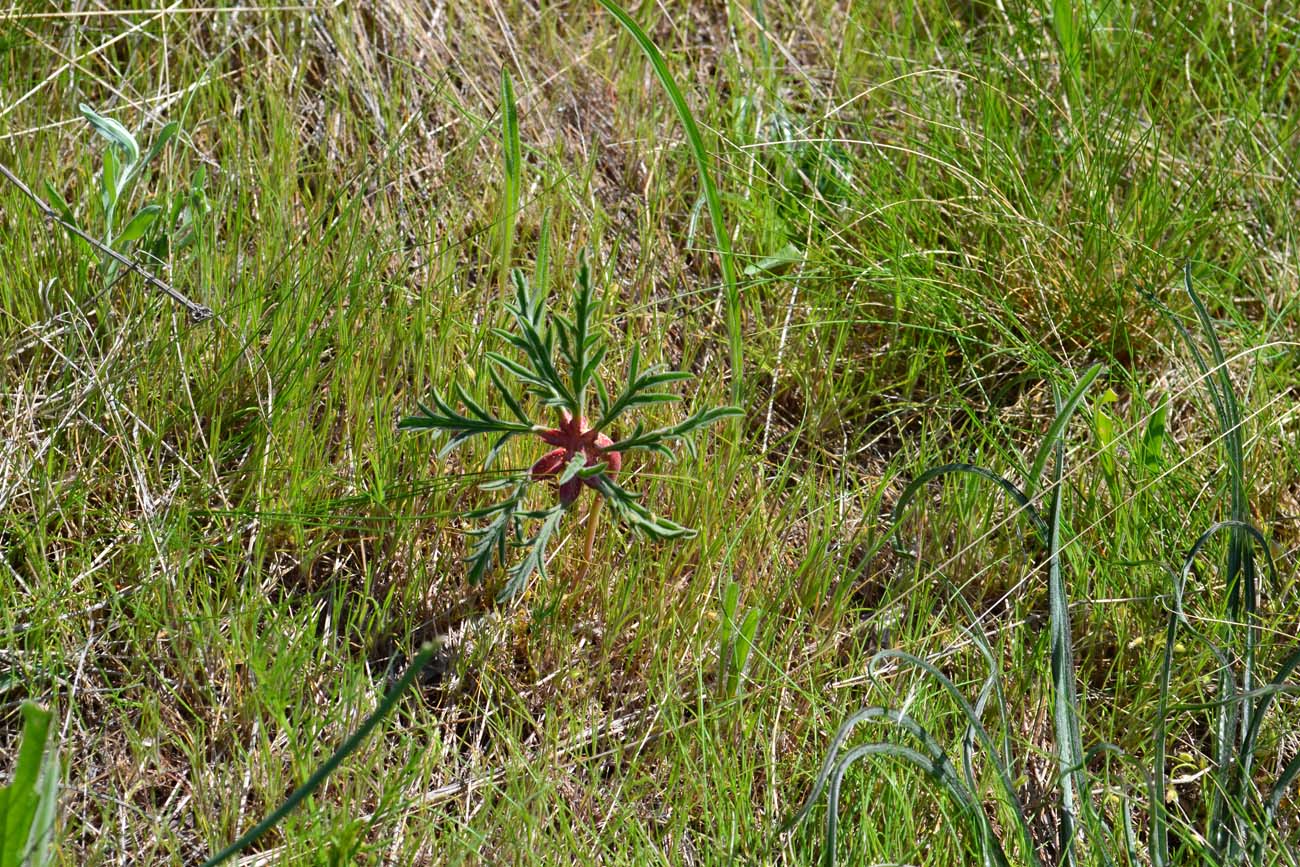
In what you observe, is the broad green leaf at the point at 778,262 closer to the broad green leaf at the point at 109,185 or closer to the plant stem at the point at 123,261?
the plant stem at the point at 123,261

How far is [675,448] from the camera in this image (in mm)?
2047

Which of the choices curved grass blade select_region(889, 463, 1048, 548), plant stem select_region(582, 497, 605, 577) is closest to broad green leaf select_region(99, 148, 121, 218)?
plant stem select_region(582, 497, 605, 577)

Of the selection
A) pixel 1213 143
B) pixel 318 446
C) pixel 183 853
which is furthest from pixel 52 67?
pixel 1213 143

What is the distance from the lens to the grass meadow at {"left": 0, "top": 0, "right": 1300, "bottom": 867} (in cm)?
166

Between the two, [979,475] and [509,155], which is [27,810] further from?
[979,475]

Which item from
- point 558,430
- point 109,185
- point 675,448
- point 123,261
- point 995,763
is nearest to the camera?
point 995,763

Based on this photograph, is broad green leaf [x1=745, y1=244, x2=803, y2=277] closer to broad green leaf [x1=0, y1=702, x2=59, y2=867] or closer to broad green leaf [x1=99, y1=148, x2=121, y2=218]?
broad green leaf [x1=99, y1=148, x2=121, y2=218]

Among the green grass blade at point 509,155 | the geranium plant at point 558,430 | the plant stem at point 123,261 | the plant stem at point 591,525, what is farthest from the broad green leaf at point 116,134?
the plant stem at point 591,525

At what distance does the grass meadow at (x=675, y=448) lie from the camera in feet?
5.43

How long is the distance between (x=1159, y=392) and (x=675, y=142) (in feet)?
3.55

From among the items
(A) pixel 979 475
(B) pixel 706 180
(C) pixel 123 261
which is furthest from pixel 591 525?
(C) pixel 123 261

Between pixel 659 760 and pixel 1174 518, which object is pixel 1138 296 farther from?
pixel 659 760

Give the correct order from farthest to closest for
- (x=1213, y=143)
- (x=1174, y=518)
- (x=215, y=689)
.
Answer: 1. (x=1213, y=143)
2. (x=1174, y=518)
3. (x=215, y=689)

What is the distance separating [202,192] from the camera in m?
2.06
